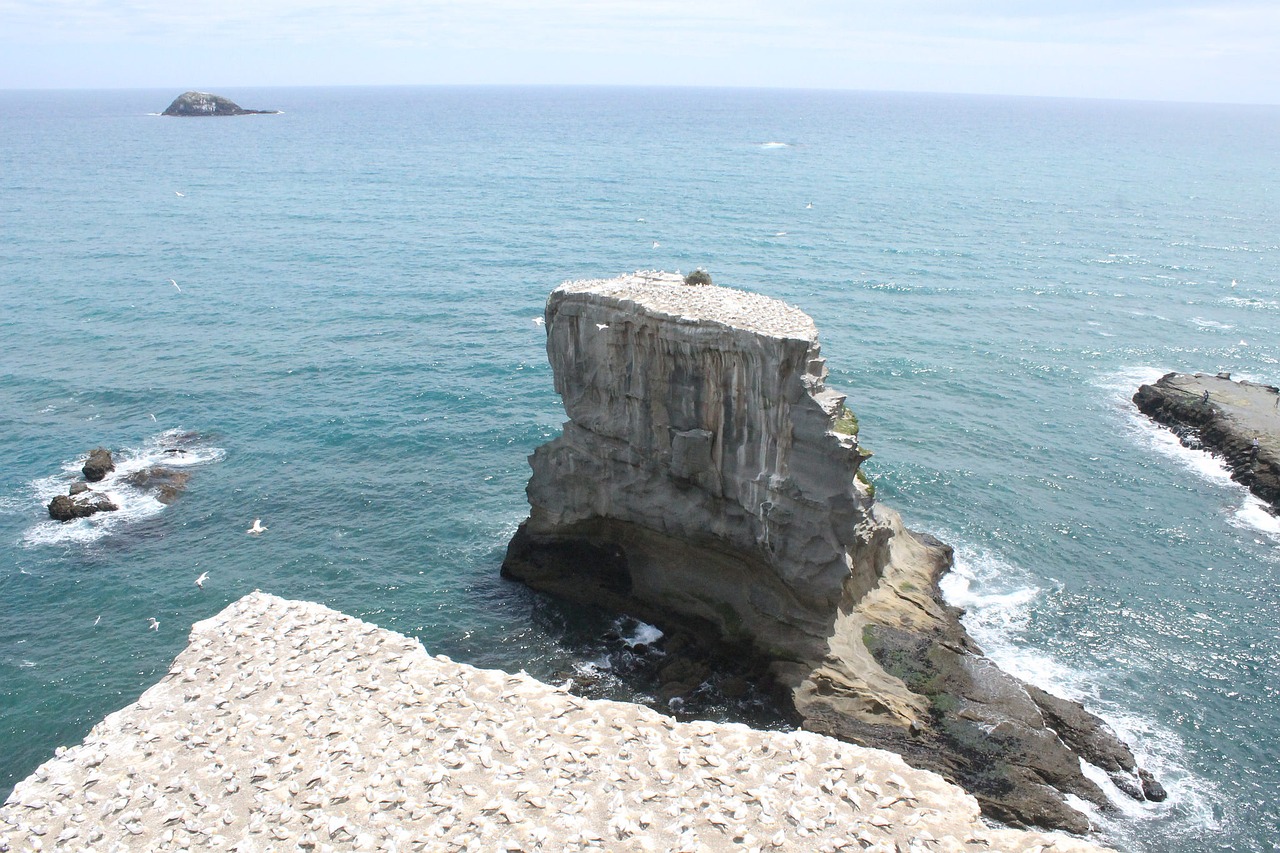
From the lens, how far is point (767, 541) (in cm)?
3522

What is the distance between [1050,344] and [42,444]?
205ft

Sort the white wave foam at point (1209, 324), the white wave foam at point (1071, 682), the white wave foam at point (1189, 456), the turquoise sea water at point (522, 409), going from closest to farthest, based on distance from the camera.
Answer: the white wave foam at point (1071, 682) < the turquoise sea water at point (522, 409) < the white wave foam at point (1189, 456) < the white wave foam at point (1209, 324)

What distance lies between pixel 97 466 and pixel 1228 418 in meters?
60.3

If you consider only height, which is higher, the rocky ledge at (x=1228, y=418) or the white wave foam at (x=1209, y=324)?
the white wave foam at (x=1209, y=324)

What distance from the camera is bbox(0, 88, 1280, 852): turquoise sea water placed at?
121 ft

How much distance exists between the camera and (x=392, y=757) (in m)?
23.3

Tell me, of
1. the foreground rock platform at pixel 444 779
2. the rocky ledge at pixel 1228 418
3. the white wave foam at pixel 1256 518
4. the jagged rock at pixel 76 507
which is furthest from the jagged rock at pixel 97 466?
the rocky ledge at pixel 1228 418

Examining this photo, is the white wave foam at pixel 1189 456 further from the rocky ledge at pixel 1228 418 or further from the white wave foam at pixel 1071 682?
the white wave foam at pixel 1071 682

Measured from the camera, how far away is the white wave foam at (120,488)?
44219 mm

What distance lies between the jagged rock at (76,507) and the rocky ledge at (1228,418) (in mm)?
56158

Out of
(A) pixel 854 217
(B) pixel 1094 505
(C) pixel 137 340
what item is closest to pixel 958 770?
(B) pixel 1094 505

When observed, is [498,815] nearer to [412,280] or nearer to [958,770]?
[958,770]

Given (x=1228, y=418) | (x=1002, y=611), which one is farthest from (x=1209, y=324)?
(x=1002, y=611)

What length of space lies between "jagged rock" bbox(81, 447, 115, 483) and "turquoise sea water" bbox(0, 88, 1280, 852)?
5.17ft
